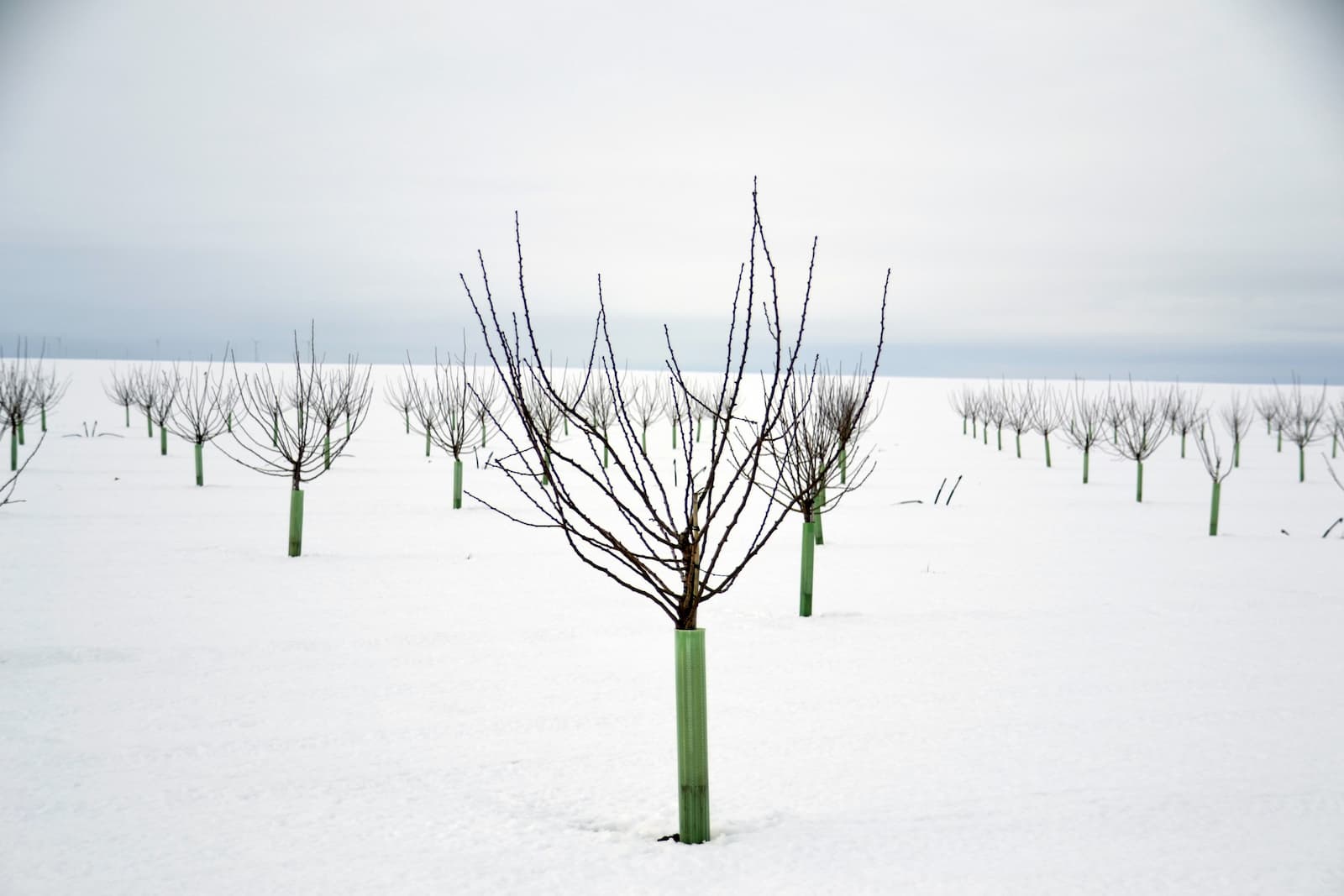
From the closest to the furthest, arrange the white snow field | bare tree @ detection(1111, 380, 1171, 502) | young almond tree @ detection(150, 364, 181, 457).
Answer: the white snow field < bare tree @ detection(1111, 380, 1171, 502) < young almond tree @ detection(150, 364, 181, 457)

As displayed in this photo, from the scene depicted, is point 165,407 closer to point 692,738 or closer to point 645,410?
point 645,410

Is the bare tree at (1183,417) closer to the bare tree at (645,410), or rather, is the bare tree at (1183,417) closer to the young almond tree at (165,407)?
the bare tree at (645,410)

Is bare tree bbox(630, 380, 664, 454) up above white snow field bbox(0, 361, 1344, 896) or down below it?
above

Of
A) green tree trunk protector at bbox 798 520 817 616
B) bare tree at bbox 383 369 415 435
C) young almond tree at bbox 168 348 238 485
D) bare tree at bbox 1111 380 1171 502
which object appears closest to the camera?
green tree trunk protector at bbox 798 520 817 616

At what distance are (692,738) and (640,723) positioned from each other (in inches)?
64.6

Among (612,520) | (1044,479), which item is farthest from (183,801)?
(1044,479)

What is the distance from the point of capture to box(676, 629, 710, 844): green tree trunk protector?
3.08m

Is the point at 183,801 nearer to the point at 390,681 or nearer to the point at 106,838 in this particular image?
the point at 106,838

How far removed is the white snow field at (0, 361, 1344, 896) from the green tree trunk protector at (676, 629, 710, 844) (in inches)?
4.1

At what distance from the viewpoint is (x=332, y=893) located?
275cm

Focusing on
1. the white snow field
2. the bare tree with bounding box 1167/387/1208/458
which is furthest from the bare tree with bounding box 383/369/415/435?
the bare tree with bounding box 1167/387/1208/458

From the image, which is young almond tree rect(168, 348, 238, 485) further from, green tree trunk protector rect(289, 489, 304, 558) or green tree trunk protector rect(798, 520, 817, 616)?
green tree trunk protector rect(798, 520, 817, 616)

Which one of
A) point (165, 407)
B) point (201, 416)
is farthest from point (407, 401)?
point (201, 416)

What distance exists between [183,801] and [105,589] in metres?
5.46
